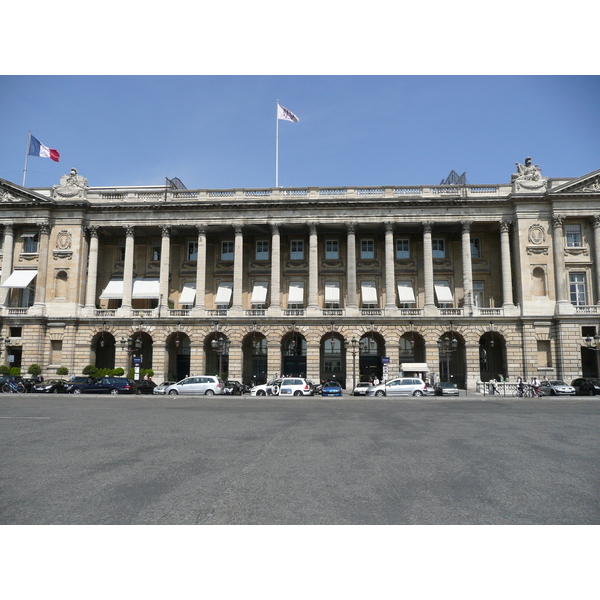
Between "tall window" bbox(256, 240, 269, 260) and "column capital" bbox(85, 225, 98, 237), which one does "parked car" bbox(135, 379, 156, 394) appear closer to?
"column capital" bbox(85, 225, 98, 237)

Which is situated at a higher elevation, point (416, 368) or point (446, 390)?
point (416, 368)

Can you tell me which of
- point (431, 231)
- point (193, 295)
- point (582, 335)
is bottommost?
point (582, 335)

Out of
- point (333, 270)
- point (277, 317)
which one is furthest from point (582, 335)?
point (277, 317)

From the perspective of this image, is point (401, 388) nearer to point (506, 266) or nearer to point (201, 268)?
point (506, 266)

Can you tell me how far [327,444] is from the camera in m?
12.8

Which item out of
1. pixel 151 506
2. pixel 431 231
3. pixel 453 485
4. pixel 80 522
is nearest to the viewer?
pixel 80 522

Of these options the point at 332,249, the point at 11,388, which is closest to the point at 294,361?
the point at 332,249

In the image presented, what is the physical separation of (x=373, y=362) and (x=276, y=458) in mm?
41216

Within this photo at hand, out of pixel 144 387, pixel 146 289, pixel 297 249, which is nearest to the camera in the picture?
pixel 144 387

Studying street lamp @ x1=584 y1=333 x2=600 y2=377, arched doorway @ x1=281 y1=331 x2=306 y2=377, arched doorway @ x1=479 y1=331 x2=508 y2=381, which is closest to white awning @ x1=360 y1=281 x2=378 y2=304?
arched doorway @ x1=281 y1=331 x2=306 y2=377

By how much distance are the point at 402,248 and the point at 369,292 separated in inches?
261

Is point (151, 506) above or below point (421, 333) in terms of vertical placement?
below

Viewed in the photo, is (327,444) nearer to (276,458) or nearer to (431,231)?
(276,458)

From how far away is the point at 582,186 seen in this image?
1764 inches
